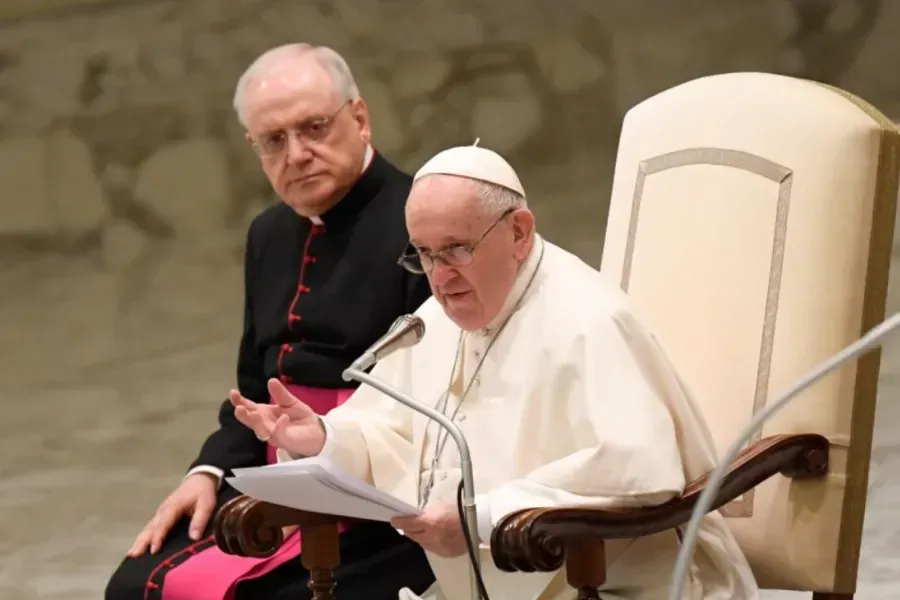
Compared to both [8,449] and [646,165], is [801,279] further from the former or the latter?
[8,449]

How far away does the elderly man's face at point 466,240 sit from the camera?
2.42 metres

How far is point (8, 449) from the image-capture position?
6266 mm

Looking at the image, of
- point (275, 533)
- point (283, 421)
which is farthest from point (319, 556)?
point (283, 421)

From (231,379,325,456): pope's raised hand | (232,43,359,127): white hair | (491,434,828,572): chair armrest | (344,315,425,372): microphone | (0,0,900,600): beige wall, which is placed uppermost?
(0,0,900,600): beige wall

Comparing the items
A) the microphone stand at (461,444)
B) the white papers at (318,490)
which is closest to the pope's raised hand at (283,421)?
the white papers at (318,490)

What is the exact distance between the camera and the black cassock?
2906mm

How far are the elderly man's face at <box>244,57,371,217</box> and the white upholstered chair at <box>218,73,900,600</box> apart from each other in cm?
81

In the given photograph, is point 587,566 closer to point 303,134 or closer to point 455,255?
point 455,255

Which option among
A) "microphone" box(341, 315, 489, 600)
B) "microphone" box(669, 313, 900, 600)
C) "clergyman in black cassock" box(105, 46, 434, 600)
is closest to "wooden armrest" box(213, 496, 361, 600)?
"clergyman in black cassock" box(105, 46, 434, 600)

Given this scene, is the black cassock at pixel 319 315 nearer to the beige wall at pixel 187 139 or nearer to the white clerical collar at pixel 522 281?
the white clerical collar at pixel 522 281

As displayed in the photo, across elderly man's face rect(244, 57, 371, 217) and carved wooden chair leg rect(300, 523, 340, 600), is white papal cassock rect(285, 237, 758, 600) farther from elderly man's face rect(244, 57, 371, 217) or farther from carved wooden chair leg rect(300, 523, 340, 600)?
elderly man's face rect(244, 57, 371, 217)

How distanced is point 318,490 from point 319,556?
352 mm

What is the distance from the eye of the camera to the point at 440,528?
7.36 ft

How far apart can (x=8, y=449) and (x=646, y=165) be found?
4275 mm
